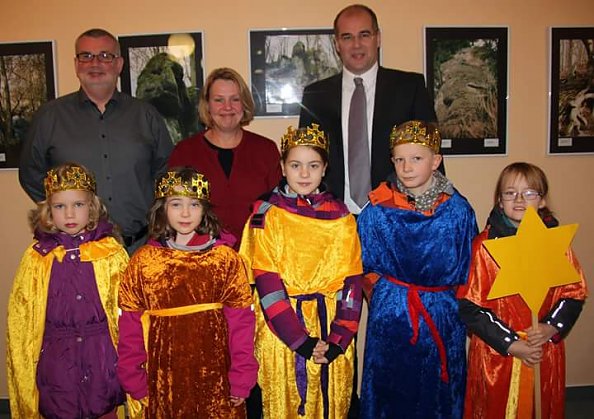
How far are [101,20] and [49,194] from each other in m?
1.66

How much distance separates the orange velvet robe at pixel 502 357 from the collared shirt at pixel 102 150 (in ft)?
6.24

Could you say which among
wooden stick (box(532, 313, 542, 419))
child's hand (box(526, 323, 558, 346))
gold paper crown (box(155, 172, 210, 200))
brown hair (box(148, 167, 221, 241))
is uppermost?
gold paper crown (box(155, 172, 210, 200))

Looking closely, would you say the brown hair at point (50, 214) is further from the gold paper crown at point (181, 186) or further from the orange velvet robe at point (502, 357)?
the orange velvet robe at point (502, 357)

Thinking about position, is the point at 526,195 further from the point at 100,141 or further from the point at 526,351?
the point at 100,141

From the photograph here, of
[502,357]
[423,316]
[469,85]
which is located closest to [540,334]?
[502,357]

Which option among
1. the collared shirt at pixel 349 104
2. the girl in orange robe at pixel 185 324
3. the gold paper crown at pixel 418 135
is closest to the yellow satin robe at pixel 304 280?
the girl in orange robe at pixel 185 324

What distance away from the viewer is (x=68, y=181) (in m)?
2.37

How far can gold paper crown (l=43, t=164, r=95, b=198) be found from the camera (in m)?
2.36

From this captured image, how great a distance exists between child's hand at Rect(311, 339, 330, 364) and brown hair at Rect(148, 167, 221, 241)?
682 mm

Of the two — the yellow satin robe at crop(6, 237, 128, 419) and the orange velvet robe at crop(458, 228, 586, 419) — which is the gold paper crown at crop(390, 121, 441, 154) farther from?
the yellow satin robe at crop(6, 237, 128, 419)

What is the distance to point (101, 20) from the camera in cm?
348

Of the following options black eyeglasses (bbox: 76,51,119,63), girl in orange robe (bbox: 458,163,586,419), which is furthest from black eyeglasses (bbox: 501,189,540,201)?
black eyeglasses (bbox: 76,51,119,63)

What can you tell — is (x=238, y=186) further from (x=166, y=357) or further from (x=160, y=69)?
(x=160, y=69)

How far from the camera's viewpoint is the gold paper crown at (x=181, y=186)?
224 cm
